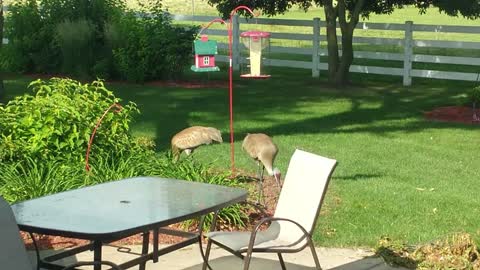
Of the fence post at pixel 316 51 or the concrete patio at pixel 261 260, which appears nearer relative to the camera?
the concrete patio at pixel 261 260

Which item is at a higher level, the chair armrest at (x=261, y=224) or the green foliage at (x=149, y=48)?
the chair armrest at (x=261, y=224)

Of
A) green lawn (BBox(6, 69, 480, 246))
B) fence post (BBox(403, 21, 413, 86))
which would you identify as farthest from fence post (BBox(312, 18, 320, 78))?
fence post (BBox(403, 21, 413, 86))

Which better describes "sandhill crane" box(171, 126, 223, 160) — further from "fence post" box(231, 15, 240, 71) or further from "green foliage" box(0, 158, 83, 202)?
"fence post" box(231, 15, 240, 71)

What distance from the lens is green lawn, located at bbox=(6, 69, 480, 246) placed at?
887 centimetres

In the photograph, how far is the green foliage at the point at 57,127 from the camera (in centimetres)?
876

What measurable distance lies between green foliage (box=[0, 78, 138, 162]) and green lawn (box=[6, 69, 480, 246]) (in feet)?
4.88

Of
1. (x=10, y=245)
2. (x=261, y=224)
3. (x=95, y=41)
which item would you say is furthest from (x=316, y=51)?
(x=10, y=245)

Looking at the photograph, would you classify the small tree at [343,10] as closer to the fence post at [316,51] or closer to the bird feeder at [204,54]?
the fence post at [316,51]

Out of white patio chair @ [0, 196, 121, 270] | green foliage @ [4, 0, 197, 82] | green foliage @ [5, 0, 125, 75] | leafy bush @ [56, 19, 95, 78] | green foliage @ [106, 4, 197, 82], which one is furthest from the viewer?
green foliage @ [5, 0, 125, 75]

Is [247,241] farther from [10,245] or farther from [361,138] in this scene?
[361,138]

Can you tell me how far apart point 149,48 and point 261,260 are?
14.1m

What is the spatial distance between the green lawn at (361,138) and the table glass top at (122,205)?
2.01 metres

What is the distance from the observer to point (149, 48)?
21.0 m

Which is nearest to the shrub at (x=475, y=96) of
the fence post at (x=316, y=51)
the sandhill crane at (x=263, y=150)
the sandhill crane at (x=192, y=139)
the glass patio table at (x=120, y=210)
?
the fence post at (x=316, y=51)
